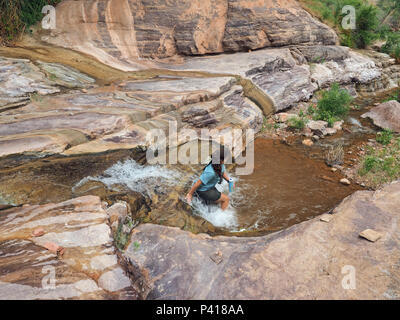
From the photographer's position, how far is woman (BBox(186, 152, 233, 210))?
3.62m

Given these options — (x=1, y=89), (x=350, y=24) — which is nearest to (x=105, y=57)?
(x=1, y=89)

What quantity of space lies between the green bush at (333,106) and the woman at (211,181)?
14.1 feet

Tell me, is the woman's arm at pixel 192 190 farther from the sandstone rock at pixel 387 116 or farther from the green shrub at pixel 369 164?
the sandstone rock at pixel 387 116

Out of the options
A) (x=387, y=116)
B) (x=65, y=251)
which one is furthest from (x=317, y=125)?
(x=65, y=251)

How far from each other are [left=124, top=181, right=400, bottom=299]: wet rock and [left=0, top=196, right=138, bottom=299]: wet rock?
27cm

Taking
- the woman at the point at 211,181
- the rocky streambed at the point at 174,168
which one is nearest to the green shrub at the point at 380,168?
the rocky streambed at the point at 174,168

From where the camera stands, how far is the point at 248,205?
424 cm

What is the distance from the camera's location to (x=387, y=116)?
6.95 metres

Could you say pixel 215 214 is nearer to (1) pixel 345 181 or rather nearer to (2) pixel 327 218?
(2) pixel 327 218

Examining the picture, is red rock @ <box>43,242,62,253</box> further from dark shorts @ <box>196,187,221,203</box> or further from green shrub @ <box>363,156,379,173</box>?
green shrub @ <box>363,156,379,173</box>
